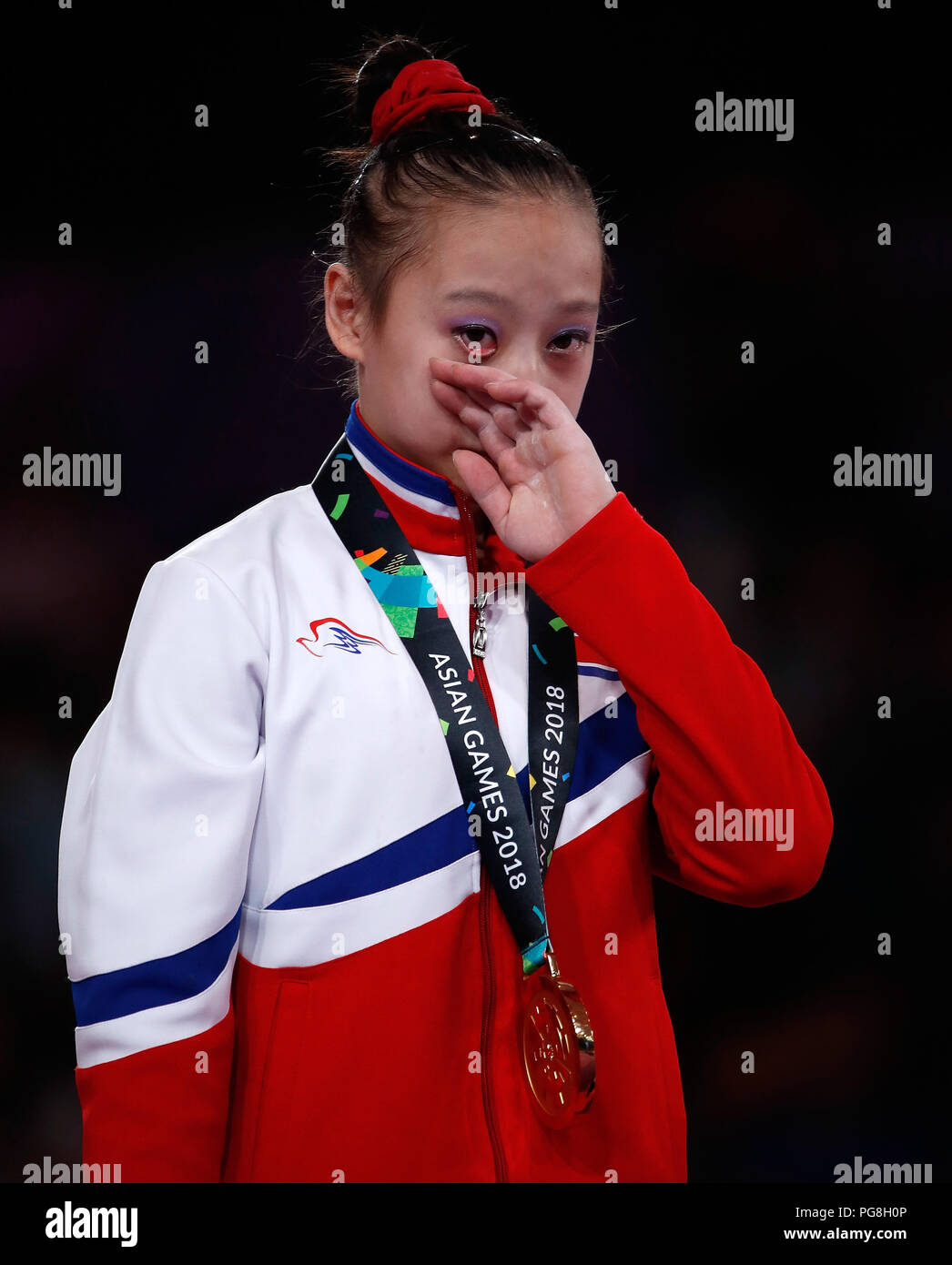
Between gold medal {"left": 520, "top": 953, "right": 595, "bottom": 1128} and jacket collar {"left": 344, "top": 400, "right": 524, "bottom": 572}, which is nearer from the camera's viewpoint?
gold medal {"left": 520, "top": 953, "right": 595, "bottom": 1128}

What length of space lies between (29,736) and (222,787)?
1.33 meters

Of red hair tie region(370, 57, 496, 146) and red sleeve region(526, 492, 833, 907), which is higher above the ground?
red hair tie region(370, 57, 496, 146)

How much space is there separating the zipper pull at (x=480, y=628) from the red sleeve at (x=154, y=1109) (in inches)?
19.2

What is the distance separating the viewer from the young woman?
1159 millimetres

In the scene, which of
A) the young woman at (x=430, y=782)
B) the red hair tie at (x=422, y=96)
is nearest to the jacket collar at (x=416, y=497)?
the young woman at (x=430, y=782)

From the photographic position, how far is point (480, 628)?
133 centimetres

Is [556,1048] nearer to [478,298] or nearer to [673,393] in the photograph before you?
[478,298]

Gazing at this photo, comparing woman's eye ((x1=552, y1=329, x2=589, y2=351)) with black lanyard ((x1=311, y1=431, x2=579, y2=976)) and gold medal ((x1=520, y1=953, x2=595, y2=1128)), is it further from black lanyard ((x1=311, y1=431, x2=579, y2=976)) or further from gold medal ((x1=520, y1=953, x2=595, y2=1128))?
gold medal ((x1=520, y1=953, x2=595, y2=1128))

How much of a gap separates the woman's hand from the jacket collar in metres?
0.04

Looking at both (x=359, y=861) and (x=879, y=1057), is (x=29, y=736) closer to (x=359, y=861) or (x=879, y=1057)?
(x=359, y=861)

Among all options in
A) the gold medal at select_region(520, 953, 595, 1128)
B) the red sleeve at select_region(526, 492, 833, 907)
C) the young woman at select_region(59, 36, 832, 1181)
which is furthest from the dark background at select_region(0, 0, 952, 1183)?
the gold medal at select_region(520, 953, 595, 1128)

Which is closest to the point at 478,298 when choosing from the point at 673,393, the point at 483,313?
the point at 483,313

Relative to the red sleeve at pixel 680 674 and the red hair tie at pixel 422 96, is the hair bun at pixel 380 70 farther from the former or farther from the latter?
the red sleeve at pixel 680 674
